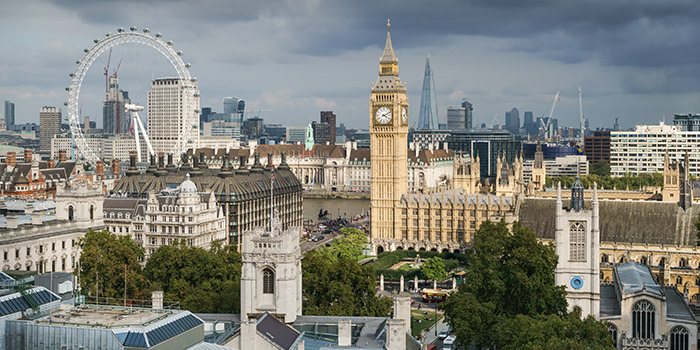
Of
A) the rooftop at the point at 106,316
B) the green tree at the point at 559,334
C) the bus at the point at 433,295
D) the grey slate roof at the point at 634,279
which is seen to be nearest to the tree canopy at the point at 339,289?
the green tree at the point at 559,334

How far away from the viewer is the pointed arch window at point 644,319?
184ft

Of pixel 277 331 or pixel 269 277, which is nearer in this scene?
pixel 277 331

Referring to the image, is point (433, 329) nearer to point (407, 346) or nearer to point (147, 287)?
point (147, 287)

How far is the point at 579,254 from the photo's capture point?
5675 centimetres

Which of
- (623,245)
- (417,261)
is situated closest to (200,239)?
(417,261)

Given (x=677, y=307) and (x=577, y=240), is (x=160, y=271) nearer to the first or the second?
(x=577, y=240)

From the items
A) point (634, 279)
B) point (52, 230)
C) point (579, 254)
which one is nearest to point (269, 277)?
point (579, 254)

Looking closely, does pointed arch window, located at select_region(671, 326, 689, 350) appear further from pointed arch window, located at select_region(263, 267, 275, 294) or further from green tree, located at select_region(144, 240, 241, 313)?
green tree, located at select_region(144, 240, 241, 313)

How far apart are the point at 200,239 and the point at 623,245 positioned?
1734 inches

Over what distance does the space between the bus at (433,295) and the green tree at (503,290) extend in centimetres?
2805

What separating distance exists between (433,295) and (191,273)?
28.2 meters

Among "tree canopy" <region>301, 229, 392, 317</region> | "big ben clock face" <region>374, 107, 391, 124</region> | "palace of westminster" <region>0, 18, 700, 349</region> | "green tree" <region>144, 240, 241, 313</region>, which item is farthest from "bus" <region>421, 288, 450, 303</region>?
"big ben clock face" <region>374, 107, 391, 124</region>

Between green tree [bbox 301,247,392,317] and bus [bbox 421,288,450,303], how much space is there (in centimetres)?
2437

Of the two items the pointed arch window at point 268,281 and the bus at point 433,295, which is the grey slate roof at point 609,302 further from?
the pointed arch window at point 268,281
